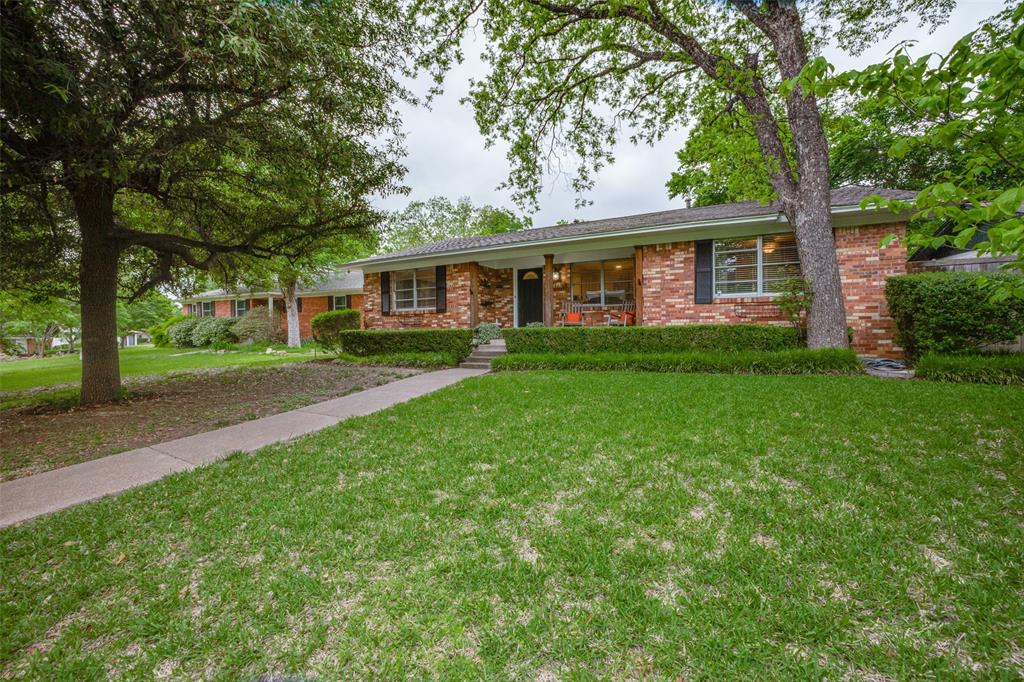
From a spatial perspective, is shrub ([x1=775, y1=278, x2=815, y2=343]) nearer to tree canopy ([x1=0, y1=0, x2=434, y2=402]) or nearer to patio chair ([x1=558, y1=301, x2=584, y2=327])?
patio chair ([x1=558, y1=301, x2=584, y2=327])

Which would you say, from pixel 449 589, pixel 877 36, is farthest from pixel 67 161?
pixel 877 36

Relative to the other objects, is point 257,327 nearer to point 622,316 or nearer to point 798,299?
point 622,316

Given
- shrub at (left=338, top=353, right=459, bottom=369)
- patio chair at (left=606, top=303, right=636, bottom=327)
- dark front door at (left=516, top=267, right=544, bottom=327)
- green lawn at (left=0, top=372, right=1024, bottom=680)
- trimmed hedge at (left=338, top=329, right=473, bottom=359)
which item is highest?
dark front door at (left=516, top=267, right=544, bottom=327)

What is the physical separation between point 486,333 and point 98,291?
807cm

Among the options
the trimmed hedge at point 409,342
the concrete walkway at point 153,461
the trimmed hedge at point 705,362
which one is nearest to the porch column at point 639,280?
the trimmed hedge at point 705,362

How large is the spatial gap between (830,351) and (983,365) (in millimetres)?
1798

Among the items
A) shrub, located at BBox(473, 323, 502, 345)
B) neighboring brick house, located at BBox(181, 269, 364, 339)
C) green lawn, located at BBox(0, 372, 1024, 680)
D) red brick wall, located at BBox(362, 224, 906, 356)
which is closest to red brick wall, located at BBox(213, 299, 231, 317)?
neighboring brick house, located at BBox(181, 269, 364, 339)

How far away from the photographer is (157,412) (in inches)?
234

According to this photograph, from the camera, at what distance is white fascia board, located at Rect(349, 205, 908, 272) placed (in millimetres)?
8447

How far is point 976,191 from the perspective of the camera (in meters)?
2.15

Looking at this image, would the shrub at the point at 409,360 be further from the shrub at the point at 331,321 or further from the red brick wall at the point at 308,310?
the red brick wall at the point at 308,310

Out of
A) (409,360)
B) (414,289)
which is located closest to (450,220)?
(414,289)

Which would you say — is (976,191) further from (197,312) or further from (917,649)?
(197,312)

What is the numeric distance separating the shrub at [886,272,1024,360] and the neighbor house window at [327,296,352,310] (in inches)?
828
